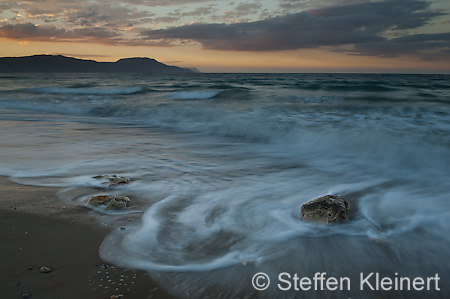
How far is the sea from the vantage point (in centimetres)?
219

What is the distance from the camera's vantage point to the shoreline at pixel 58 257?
1.92 m

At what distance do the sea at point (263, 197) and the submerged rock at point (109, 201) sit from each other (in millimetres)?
73

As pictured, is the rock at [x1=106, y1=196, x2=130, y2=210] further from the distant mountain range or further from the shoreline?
the distant mountain range

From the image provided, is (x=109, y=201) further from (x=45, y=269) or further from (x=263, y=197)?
(x=263, y=197)

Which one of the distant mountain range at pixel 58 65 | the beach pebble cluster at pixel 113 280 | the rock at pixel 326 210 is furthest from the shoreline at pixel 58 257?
the distant mountain range at pixel 58 65

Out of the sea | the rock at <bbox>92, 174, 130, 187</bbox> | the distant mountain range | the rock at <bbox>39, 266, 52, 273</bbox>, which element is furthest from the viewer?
the distant mountain range

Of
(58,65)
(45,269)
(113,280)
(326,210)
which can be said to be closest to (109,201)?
(45,269)

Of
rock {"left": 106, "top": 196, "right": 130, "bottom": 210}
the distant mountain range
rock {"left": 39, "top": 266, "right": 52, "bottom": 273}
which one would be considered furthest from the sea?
the distant mountain range

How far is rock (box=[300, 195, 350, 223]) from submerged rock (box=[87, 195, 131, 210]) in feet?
5.37

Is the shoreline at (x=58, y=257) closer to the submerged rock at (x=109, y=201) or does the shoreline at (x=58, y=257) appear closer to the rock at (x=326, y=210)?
the submerged rock at (x=109, y=201)

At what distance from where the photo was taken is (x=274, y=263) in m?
2.31

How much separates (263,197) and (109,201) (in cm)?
156

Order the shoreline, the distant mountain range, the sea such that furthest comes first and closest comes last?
the distant mountain range
the sea
the shoreline

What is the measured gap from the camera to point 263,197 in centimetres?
362
